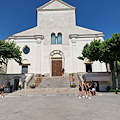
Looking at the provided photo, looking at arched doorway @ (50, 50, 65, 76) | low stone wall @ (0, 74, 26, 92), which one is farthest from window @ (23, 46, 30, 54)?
low stone wall @ (0, 74, 26, 92)

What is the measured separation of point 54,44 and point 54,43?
0.50 metres

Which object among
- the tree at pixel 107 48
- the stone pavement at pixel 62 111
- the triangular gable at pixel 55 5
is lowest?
the stone pavement at pixel 62 111

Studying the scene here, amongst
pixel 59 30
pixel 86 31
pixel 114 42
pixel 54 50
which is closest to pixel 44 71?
pixel 54 50

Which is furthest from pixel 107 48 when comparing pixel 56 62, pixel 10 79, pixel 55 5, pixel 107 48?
pixel 55 5

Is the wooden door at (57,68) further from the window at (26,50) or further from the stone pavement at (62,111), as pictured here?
the stone pavement at (62,111)

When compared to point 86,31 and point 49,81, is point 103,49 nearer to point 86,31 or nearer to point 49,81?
point 49,81

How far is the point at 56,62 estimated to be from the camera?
27.1 meters

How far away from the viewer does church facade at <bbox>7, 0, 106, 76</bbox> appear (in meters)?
26.0

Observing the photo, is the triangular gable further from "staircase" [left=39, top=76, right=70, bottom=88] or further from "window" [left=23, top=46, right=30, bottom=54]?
"staircase" [left=39, top=76, right=70, bottom=88]

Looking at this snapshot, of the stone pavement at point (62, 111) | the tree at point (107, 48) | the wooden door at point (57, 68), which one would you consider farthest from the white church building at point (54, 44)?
the stone pavement at point (62, 111)

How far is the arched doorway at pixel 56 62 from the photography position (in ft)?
87.2

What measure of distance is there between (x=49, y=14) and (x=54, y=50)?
8.98m

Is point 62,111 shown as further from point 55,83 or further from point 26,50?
point 26,50

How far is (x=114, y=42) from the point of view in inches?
607
